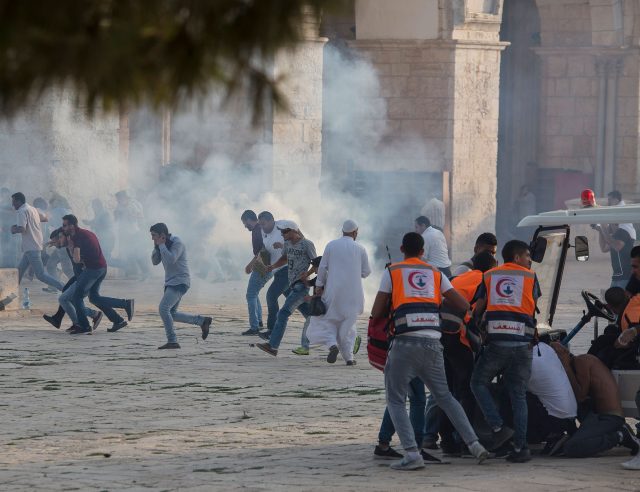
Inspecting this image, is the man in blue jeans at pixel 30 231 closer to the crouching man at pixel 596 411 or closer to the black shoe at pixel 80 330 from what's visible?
the black shoe at pixel 80 330

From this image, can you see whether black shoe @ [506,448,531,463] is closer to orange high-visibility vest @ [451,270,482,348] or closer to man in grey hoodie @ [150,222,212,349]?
orange high-visibility vest @ [451,270,482,348]

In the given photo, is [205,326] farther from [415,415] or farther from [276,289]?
[415,415]

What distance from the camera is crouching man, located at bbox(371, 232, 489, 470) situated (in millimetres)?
8312

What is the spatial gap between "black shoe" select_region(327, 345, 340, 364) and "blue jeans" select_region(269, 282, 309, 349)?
61 cm

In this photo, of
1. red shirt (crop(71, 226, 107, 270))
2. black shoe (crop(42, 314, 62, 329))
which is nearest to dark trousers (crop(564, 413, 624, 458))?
red shirt (crop(71, 226, 107, 270))

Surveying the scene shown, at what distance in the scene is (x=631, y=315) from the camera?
882 centimetres

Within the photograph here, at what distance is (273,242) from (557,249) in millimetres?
6561

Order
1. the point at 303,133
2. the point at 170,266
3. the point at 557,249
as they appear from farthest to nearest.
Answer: the point at 303,133 → the point at 170,266 → the point at 557,249

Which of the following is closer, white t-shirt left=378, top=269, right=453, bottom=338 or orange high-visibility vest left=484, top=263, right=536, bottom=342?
white t-shirt left=378, top=269, right=453, bottom=338

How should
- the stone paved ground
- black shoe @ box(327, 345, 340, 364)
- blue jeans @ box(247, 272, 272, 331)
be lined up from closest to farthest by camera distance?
the stone paved ground, black shoe @ box(327, 345, 340, 364), blue jeans @ box(247, 272, 272, 331)

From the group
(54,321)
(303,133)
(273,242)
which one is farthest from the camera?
(303,133)

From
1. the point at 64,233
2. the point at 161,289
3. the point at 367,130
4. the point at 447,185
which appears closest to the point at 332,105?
the point at 367,130

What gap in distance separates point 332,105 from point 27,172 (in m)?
6.22

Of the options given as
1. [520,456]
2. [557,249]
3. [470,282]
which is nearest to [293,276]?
[557,249]
